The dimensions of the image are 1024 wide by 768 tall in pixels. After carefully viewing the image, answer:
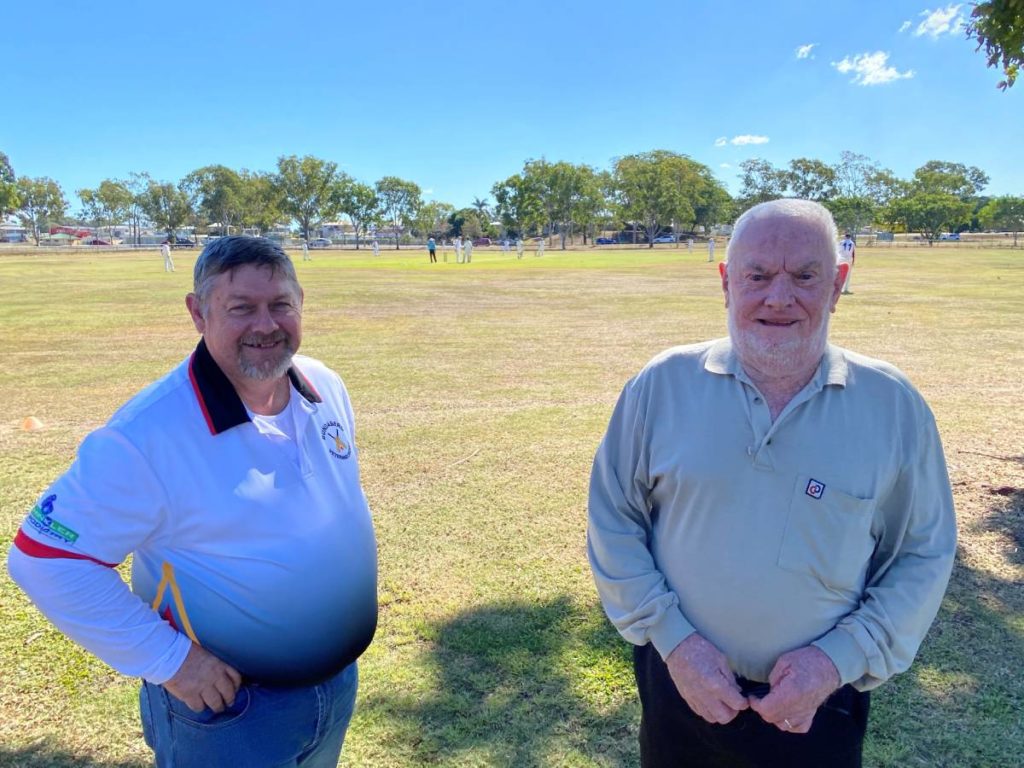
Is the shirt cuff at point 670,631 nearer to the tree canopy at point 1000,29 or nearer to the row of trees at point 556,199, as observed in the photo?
the tree canopy at point 1000,29

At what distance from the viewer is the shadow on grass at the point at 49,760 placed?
279 centimetres

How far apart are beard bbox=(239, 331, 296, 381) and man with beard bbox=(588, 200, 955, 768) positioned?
1088mm

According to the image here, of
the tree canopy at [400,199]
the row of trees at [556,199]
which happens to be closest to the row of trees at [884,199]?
the row of trees at [556,199]

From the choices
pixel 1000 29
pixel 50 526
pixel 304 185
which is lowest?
pixel 50 526

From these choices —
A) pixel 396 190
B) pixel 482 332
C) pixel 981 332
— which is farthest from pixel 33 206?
pixel 981 332

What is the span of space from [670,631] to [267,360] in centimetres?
139

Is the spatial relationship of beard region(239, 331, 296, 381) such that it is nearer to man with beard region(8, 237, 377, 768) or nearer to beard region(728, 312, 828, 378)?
man with beard region(8, 237, 377, 768)

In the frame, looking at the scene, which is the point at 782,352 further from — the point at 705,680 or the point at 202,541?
the point at 202,541

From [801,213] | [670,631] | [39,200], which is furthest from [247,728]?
[39,200]

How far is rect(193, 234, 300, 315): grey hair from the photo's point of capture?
1.99 m

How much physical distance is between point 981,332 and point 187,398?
16.1m

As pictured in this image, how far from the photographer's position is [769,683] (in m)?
1.91

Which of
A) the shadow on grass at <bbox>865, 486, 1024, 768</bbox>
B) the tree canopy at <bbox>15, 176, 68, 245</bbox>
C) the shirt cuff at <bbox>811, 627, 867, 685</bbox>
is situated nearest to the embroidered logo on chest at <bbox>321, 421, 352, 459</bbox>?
the shirt cuff at <bbox>811, 627, 867, 685</bbox>

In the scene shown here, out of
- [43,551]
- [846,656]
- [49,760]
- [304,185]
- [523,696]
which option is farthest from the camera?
[304,185]
